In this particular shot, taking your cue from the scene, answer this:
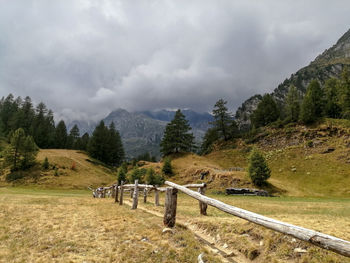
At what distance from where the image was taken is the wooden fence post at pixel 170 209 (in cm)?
797

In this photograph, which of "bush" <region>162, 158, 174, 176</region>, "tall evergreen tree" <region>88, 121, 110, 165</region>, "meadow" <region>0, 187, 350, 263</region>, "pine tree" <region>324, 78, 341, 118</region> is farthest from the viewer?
"tall evergreen tree" <region>88, 121, 110, 165</region>

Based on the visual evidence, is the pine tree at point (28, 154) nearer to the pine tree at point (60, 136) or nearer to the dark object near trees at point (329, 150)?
the pine tree at point (60, 136)

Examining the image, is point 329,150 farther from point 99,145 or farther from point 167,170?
point 99,145

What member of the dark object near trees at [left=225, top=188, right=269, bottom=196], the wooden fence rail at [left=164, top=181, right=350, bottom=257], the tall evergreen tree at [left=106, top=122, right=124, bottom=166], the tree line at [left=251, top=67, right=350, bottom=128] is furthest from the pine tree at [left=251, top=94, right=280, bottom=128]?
the wooden fence rail at [left=164, top=181, right=350, bottom=257]

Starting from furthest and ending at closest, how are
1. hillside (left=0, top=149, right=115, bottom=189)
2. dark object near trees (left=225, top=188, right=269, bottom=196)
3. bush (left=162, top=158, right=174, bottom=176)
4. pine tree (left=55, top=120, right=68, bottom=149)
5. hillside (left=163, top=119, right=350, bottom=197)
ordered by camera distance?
pine tree (left=55, top=120, right=68, bottom=149) < hillside (left=0, top=149, right=115, bottom=189) < bush (left=162, top=158, right=174, bottom=176) < hillside (left=163, top=119, right=350, bottom=197) < dark object near trees (left=225, top=188, right=269, bottom=196)

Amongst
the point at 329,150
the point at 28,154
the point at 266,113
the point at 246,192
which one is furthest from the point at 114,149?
the point at 329,150

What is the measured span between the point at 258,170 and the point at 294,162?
56.5 feet

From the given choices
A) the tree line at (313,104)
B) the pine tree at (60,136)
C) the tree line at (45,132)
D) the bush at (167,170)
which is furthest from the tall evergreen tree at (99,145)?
the tree line at (313,104)

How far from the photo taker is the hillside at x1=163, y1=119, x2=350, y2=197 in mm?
34469

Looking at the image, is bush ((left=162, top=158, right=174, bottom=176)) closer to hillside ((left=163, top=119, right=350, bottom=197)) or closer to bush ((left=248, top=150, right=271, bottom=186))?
hillside ((left=163, top=119, right=350, bottom=197))

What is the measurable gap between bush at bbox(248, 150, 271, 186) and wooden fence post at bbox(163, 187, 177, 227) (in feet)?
93.7

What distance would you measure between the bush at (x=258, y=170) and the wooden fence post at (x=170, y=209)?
2856cm

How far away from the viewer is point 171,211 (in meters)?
8.01

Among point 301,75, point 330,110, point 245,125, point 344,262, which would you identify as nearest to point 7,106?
point 344,262
